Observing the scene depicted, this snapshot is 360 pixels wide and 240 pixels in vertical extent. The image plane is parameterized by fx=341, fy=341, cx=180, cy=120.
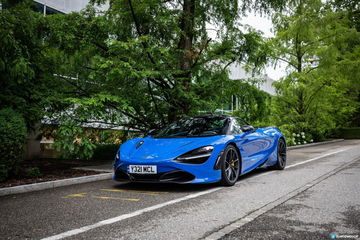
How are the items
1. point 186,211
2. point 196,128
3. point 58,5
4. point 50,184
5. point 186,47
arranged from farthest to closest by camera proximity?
point 58,5, point 186,47, point 196,128, point 50,184, point 186,211

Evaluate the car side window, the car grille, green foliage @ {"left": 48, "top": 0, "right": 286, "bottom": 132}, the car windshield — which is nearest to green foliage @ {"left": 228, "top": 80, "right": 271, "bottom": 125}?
green foliage @ {"left": 48, "top": 0, "right": 286, "bottom": 132}

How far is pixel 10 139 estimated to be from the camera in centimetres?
602

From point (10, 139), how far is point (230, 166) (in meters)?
3.91

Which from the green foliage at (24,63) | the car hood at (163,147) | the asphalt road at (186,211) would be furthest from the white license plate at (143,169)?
the green foliage at (24,63)

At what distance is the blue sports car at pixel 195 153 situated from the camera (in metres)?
5.26

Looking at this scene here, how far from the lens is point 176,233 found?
323 cm

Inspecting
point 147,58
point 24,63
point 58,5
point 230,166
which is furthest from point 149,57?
point 58,5

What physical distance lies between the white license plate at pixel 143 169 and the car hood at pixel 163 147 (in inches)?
5.9

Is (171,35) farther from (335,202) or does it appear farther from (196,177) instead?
(335,202)

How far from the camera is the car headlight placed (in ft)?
17.2

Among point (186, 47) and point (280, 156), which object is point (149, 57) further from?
point (280, 156)

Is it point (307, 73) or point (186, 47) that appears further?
point (307, 73)

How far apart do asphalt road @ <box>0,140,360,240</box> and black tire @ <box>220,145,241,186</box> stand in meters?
0.15

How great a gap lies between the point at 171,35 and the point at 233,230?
7.50 m
